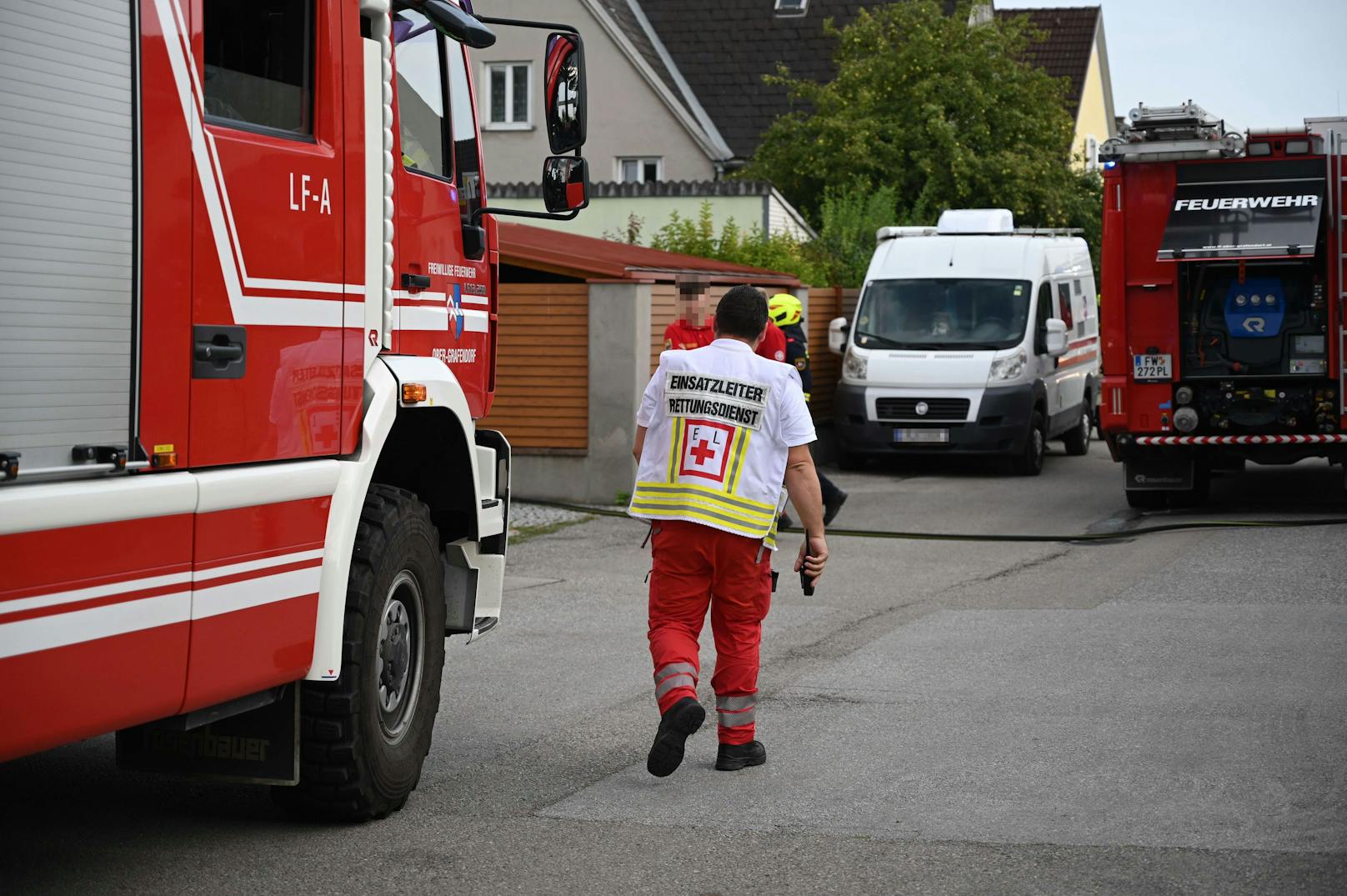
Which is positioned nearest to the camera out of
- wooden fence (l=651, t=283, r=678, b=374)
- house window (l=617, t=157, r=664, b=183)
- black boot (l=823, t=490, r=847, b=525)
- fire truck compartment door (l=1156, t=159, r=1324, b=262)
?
black boot (l=823, t=490, r=847, b=525)

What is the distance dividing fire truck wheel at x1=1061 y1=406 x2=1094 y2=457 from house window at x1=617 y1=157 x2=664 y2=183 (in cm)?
1423

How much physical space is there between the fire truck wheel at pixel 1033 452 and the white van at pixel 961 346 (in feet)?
0.06

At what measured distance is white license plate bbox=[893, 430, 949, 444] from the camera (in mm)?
19469

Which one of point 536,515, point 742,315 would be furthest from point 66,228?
point 536,515

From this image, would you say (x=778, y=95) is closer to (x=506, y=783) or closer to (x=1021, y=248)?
(x=1021, y=248)

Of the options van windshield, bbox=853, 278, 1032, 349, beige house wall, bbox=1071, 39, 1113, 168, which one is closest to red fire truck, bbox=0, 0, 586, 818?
van windshield, bbox=853, 278, 1032, 349

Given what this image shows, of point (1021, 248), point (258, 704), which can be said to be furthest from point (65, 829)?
point (1021, 248)

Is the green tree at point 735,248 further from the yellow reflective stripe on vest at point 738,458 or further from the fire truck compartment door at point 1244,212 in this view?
the yellow reflective stripe on vest at point 738,458

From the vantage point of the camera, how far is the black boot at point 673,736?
20.1 ft

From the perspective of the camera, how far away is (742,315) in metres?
6.62

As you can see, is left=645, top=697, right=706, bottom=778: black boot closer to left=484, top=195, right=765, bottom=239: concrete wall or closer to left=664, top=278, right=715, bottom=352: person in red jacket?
left=664, top=278, right=715, bottom=352: person in red jacket

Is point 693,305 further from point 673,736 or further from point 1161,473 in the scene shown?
point 673,736

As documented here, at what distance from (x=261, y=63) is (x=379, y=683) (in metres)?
2.00

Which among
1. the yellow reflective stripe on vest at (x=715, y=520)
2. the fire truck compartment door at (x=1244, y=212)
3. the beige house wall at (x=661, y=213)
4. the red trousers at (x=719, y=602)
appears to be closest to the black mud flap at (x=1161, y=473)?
the fire truck compartment door at (x=1244, y=212)
